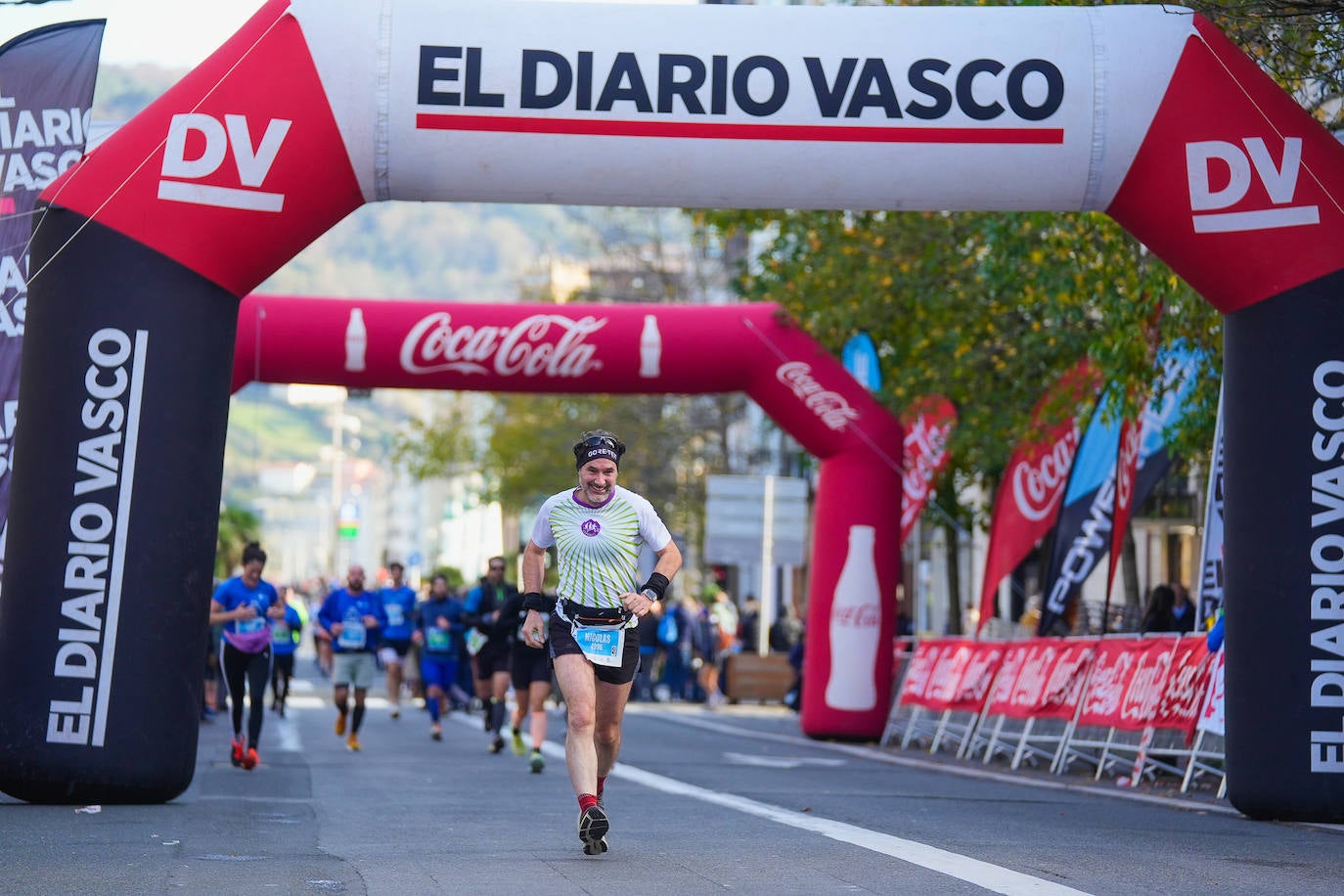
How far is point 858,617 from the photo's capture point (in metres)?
21.2

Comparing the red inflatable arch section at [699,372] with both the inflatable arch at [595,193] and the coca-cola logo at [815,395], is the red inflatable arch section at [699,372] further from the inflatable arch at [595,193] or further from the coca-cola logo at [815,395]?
the inflatable arch at [595,193]

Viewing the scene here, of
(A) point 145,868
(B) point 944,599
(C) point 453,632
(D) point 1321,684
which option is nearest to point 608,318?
(C) point 453,632

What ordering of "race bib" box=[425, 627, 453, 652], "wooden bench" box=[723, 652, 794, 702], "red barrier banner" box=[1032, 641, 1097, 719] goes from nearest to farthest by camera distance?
1. "red barrier banner" box=[1032, 641, 1097, 719]
2. "race bib" box=[425, 627, 453, 652]
3. "wooden bench" box=[723, 652, 794, 702]

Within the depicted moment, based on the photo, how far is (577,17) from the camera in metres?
12.3

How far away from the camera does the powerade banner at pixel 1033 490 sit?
2111 centimetres

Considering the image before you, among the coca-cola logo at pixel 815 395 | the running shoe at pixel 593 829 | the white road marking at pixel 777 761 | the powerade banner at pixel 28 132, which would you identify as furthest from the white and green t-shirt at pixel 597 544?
the coca-cola logo at pixel 815 395

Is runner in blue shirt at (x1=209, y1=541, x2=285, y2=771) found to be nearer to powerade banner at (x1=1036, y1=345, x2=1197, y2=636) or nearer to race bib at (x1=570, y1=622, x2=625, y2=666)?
race bib at (x1=570, y1=622, x2=625, y2=666)

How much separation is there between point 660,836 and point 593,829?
1224 mm

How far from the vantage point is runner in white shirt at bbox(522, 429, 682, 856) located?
9.84 metres

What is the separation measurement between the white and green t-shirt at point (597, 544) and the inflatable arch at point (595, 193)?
2927 millimetres

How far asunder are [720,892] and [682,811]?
4145 mm

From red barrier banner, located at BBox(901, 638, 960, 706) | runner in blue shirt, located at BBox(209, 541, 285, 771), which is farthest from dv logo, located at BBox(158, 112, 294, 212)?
red barrier banner, located at BBox(901, 638, 960, 706)

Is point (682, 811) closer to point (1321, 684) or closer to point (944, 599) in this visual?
point (1321, 684)

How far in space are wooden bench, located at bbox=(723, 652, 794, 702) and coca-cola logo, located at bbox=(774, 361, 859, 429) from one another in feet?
44.6
